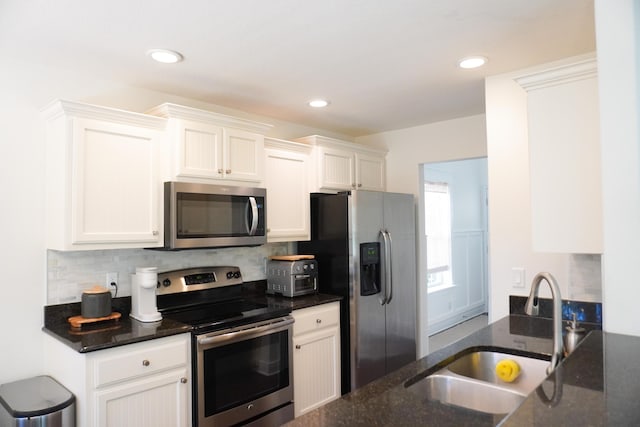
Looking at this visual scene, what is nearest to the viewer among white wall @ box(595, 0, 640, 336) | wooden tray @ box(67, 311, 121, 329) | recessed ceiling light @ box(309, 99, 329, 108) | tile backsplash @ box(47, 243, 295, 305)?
white wall @ box(595, 0, 640, 336)

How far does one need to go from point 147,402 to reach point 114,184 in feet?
3.86

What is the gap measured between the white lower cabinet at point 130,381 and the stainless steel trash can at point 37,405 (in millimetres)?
47

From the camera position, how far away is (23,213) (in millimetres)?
2361

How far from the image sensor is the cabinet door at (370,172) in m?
3.87

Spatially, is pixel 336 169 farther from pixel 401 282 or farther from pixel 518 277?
pixel 518 277

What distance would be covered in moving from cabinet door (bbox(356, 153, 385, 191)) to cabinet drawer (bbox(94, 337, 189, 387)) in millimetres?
2145

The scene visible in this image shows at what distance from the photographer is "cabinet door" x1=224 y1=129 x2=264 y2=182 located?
285 cm

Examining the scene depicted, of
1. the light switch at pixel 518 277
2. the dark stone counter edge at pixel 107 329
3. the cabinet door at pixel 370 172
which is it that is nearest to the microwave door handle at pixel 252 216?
the dark stone counter edge at pixel 107 329

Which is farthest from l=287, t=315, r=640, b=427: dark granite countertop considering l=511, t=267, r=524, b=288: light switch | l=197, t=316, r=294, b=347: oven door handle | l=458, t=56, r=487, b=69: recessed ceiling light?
l=458, t=56, r=487, b=69: recessed ceiling light

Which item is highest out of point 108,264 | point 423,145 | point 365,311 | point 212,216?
point 423,145

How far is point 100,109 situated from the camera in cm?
233

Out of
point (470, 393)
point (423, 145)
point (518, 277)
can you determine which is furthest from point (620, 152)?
point (423, 145)

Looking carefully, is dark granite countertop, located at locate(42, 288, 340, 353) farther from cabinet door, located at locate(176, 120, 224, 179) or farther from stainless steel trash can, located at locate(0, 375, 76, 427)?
cabinet door, located at locate(176, 120, 224, 179)

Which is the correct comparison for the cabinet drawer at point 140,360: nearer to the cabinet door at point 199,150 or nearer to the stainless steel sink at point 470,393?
the cabinet door at point 199,150
